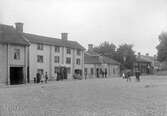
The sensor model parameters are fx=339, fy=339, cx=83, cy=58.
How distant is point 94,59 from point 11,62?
34946mm

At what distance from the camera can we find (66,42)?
213 feet

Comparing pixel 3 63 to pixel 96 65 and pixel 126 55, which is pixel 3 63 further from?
pixel 126 55

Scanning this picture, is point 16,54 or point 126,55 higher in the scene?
point 126,55

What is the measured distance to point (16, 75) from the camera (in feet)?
159

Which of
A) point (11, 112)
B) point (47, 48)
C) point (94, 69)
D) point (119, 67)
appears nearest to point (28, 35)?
point (47, 48)

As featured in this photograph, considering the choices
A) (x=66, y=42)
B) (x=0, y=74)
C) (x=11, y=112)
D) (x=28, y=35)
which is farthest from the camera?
(x=66, y=42)

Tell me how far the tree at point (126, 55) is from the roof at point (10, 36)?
154ft

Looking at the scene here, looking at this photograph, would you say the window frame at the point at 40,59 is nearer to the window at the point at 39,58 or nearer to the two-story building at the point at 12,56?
the window at the point at 39,58

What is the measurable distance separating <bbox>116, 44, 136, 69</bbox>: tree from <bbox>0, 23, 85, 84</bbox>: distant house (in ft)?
94.6

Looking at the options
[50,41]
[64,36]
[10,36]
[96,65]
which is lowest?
[96,65]

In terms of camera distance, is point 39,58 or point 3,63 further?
point 39,58

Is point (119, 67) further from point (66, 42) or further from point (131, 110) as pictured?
point (131, 110)

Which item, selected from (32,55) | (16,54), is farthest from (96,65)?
(16,54)

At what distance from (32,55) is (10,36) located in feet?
20.4
